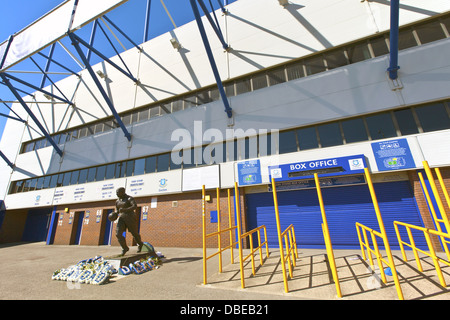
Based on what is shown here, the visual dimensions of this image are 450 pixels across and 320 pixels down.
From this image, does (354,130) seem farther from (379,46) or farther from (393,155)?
(379,46)

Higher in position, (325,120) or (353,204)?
(325,120)

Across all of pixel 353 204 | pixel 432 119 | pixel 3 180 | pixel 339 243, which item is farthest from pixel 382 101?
pixel 3 180

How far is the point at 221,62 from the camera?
11.6m

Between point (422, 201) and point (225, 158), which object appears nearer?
point (422, 201)

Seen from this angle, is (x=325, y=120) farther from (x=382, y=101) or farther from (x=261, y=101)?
(x=261, y=101)

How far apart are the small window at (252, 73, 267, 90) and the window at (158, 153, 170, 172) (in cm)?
661

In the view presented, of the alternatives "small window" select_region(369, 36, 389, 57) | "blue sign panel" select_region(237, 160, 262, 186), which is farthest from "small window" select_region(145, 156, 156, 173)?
"small window" select_region(369, 36, 389, 57)

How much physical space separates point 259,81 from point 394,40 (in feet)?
18.7

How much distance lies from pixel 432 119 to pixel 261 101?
6.87 metres

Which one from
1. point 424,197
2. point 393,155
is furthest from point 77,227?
point 424,197

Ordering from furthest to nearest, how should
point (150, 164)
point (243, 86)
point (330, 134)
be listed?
point (150, 164) < point (243, 86) < point (330, 134)

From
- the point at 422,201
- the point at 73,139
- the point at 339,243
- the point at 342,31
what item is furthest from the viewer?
the point at 73,139

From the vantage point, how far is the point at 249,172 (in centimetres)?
948

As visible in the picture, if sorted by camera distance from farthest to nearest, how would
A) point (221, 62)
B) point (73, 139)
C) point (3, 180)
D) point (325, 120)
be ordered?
point (3, 180), point (73, 139), point (221, 62), point (325, 120)
